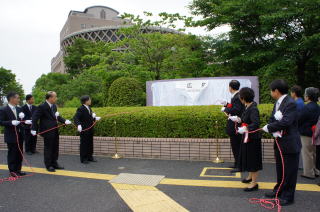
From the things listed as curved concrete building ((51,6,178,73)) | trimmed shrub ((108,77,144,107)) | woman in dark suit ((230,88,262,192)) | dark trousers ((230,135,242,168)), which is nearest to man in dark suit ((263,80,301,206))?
woman in dark suit ((230,88,262,192))

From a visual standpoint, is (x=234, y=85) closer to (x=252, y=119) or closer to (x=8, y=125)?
(x=252, y=119)

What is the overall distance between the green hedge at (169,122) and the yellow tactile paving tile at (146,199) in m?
2.23

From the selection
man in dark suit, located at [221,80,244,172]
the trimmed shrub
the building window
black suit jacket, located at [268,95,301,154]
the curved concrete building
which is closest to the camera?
black suit jacket, located at [268,95,301,154]

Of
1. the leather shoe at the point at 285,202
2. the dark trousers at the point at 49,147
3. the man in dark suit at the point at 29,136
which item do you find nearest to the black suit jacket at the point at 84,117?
the dark trousers at the point at 49,147

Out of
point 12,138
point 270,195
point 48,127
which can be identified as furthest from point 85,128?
point 270,195

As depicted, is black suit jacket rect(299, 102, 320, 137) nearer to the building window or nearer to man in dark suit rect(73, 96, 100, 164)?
man in dark suit rect(73, 96, 100, 164)

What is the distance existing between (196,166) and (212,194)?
1.54 meters

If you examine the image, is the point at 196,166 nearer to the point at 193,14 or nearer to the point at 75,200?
the point at 75,200

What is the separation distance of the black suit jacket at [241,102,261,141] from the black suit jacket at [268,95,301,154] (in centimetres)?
37

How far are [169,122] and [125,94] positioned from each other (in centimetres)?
385

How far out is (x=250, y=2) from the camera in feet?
37.8

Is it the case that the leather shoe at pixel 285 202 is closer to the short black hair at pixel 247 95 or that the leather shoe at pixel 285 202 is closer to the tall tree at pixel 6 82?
the short black hair at pixel 247 95

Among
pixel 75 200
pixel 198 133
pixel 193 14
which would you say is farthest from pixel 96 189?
pixel 193 14

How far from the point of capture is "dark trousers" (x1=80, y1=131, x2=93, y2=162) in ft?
19.6
